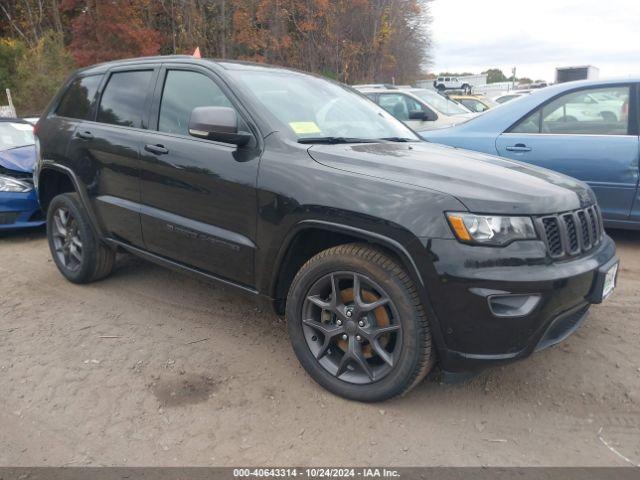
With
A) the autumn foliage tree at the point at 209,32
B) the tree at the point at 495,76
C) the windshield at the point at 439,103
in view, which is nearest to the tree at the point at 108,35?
the autumn foliage tree at the point at 209,32

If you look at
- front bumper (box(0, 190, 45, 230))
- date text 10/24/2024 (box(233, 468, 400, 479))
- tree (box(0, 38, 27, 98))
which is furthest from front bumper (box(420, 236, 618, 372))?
tree (box(0, 38, 27, 98))

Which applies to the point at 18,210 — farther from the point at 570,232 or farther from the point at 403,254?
the point at 570,232

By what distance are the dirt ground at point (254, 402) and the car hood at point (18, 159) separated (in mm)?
2743

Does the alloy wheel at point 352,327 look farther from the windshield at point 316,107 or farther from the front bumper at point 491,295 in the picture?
the windshield at point 316,107

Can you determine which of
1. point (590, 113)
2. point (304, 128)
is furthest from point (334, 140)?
point (590, 113)

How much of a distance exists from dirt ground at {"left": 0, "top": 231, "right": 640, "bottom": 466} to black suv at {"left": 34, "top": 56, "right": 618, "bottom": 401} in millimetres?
255

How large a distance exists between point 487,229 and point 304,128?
4.31 ft

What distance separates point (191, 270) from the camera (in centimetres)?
345

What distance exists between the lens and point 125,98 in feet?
13.0

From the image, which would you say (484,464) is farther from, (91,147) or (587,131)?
(587,131)

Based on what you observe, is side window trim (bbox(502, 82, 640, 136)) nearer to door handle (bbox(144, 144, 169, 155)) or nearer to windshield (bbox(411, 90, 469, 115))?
door handle (bbox(144, 144, 169, 155))

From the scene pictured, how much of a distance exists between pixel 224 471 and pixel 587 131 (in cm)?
455

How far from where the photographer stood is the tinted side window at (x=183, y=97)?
11.1 feet

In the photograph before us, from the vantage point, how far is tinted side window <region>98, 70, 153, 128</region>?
150 inches
